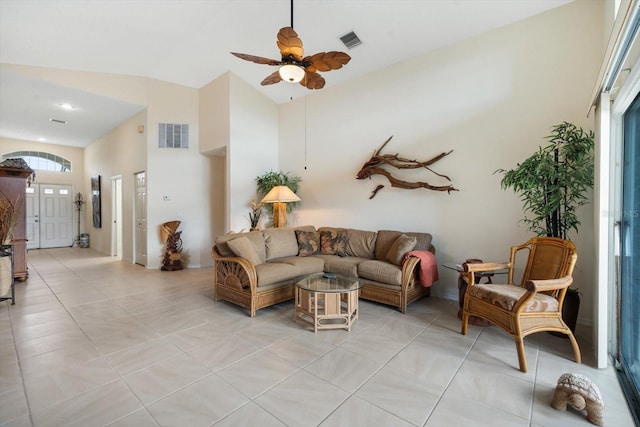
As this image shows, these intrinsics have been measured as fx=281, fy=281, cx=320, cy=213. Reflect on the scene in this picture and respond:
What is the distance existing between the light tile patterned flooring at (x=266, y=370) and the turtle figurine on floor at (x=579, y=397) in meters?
0.06

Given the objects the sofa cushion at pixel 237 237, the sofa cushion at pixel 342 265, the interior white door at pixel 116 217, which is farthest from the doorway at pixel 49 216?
the sofa cushion at pixel 342 265

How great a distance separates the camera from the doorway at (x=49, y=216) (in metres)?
8.61

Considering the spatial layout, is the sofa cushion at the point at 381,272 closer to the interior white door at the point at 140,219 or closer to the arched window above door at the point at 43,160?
the interior white door at the point at 140,219

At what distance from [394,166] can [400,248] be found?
143 centimetres

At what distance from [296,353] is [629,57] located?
326 cm

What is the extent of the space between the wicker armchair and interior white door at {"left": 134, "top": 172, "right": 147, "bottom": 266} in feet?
20.2

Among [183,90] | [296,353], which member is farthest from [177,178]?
[296,353]

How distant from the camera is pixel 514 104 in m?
3.50

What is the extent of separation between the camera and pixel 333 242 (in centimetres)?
464

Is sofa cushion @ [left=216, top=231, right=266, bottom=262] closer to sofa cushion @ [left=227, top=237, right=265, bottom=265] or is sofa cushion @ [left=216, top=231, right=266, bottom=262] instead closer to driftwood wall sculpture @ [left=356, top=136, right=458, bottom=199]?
sofa cushion @ [left=227, top=237, right=265, bottom=265]

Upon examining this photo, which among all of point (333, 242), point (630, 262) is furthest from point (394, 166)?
point (630, 262)

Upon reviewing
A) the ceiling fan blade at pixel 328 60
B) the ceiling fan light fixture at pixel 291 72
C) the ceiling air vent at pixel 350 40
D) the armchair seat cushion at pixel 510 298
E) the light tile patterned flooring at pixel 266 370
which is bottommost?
the light tile patterned flooring at pixel 266 370

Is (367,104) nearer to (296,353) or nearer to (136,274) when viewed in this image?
(296,353)

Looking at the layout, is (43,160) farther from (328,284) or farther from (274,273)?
(328,284)
